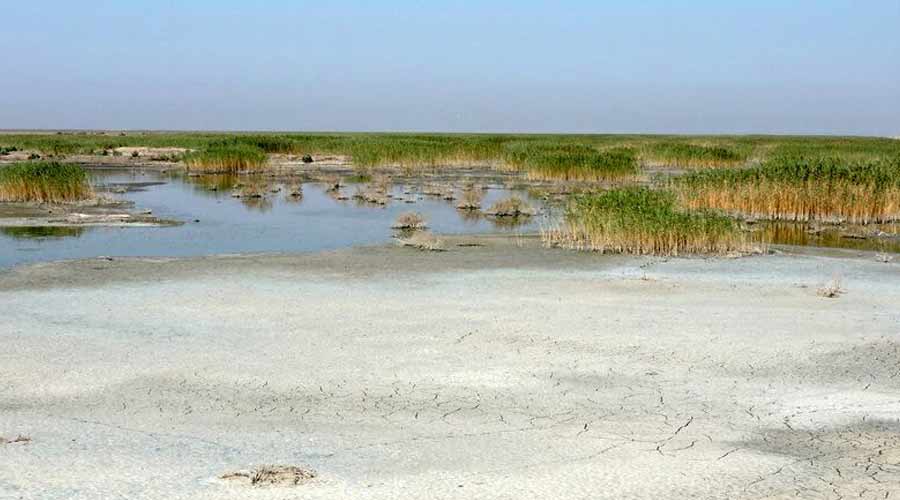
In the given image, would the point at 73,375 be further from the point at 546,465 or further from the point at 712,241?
the point at 712,241

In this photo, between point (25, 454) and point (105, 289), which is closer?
point (25, 454)

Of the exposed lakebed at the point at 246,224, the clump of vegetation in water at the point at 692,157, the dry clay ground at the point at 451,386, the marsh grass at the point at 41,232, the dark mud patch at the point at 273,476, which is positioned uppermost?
the clump of vegetation in water at the point at 692,157

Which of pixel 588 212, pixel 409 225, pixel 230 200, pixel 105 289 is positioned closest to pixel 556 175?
pixel 230 200

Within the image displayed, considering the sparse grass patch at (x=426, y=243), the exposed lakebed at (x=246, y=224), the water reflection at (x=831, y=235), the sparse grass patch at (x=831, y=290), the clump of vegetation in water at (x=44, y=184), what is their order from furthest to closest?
the clump of vegetation in water at (x=44, y=184) < the water reflection at (x=831, y=235) < the exposed lakebed at (x=246, y=224) < the sparse grass patch at (x=426, y=243) < the sparse grass patch at (x=831, y=290)

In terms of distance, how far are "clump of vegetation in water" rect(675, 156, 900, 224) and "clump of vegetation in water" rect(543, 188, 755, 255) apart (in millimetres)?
6602

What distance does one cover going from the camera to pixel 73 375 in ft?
29.1

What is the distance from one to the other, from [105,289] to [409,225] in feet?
35.3

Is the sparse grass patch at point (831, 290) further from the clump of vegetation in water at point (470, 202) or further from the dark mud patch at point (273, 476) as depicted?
the clump of vegetation in water at point (470, 202)

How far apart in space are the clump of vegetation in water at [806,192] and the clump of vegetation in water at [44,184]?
17.1 meters

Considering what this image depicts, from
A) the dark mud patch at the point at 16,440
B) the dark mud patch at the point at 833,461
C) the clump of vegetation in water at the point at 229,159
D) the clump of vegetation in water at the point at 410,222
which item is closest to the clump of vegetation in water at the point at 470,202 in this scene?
the clump of vegetation in water at the point at 410,222

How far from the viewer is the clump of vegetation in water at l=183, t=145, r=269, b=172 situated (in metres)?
47.5

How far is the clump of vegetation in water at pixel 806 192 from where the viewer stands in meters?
24.4

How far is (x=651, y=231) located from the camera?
718 inches

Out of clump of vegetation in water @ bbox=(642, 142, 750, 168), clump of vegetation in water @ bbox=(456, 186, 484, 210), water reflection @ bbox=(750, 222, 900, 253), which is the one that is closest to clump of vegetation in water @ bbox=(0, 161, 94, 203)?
clump of vegetation in water @ bbox=(456, 186, 484, 210)
